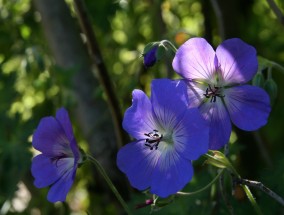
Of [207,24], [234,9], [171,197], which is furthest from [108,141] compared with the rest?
[171,197]

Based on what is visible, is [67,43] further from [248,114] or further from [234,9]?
[248,114]

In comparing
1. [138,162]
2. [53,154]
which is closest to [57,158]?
[53,154]

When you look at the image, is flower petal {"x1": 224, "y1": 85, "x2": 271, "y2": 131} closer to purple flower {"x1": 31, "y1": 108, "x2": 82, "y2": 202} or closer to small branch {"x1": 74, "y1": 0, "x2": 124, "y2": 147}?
purple flower {"x1": 31, "y1": 108, "x2": 82, "y2": 202}

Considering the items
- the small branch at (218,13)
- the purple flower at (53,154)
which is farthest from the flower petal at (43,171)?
the small branch at (218,13)

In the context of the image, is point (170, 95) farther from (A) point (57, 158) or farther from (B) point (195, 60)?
(A) point (57, 158)

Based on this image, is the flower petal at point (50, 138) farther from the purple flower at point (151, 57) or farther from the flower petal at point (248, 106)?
the flower petal at point (248, 106)

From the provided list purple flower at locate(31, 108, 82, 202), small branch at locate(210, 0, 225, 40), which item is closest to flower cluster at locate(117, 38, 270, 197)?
purple flower at locate(31, 108, 82, 202)
